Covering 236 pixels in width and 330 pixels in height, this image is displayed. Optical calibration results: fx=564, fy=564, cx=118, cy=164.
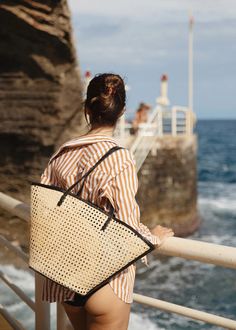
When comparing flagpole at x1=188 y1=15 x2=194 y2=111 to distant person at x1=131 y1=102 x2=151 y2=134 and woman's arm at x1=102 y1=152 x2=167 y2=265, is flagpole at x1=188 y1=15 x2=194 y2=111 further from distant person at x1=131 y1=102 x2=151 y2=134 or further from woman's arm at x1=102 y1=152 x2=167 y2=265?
woman's arm at x1=102 y1=152 x2=167 y2=265

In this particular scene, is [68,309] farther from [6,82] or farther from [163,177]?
[163,177]

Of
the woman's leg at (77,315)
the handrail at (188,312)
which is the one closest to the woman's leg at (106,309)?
the woman's leg at (77,315)

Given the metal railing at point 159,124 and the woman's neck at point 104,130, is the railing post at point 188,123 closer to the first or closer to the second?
the metal railing at point 159,124

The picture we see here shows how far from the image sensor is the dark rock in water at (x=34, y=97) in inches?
409

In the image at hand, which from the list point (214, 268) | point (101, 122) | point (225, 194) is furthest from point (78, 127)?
point (225, 194)

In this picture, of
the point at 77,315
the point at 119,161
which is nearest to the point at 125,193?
the point at 119,161

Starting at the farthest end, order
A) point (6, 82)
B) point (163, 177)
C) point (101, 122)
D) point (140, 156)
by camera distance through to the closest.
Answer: point (163, 177), point (140, 156), point (6, 82), point (101, 122)

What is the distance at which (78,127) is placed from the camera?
11156 millimetres

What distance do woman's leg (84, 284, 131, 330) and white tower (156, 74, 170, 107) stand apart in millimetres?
16319

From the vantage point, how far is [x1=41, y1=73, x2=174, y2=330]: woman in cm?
192

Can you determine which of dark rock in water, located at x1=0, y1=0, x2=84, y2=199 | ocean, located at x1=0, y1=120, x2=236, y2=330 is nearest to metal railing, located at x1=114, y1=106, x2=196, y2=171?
ocean, located at x1=0, y1=120, x2=236, y2=330

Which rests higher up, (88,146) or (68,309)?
(88,146)

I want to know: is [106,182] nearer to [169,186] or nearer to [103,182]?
[103,182]

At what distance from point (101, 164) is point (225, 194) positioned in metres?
28.6
